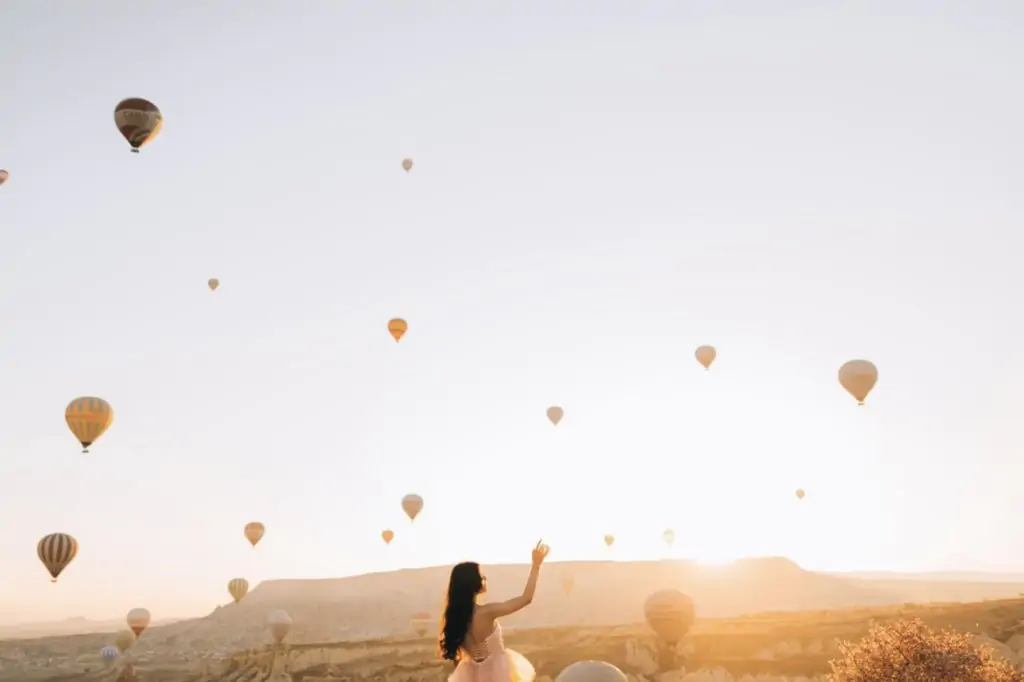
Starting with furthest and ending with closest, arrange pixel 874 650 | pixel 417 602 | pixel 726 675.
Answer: pixel 417 602 → pixel 726 675 → pixel 874 650

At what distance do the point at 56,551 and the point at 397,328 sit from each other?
2740 centimetres

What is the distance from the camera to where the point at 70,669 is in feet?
301

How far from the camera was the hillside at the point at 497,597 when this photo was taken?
127 m

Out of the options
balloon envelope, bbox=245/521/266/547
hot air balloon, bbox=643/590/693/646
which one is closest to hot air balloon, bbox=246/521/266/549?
balloon envelope, bbox=245/521/266/547

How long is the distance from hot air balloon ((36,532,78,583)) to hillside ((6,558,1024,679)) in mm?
54186

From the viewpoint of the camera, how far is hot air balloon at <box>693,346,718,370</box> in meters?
65.0

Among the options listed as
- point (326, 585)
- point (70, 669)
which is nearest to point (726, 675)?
point (70, 669)

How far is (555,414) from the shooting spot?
72.9 metres

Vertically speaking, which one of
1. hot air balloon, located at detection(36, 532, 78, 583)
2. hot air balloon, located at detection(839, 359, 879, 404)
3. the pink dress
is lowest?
the pink dress

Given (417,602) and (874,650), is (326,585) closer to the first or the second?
(417,602)

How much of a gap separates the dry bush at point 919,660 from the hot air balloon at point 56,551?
178 feet

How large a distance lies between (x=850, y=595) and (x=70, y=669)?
144m

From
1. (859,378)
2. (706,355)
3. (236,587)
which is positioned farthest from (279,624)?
(859,378)

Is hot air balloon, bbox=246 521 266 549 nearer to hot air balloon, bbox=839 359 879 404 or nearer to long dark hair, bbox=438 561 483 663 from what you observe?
hot air balloon, bbox=839 359 879 404
